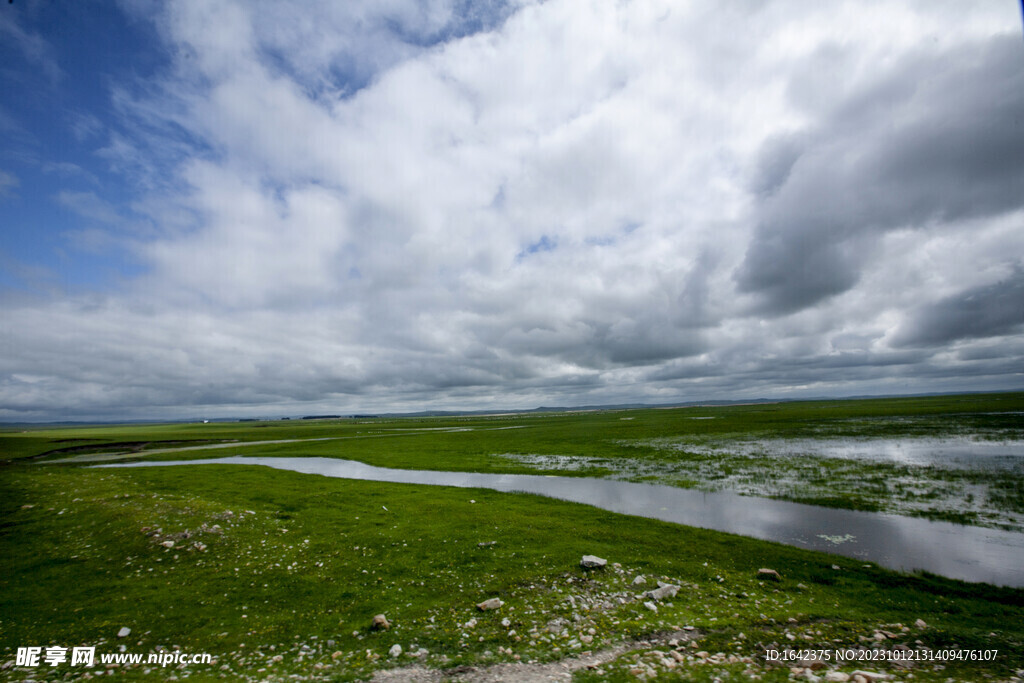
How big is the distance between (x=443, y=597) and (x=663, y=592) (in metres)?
8.03

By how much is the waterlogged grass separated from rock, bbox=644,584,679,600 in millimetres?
329

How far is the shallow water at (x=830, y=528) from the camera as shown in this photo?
59.0ft

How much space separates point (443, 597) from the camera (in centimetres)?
1497

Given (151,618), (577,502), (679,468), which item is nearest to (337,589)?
(151,618)

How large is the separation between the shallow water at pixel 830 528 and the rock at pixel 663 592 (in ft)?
34.2

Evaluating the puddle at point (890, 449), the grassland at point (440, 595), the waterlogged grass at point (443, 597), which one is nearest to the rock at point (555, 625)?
the grassland at point (440, 595)

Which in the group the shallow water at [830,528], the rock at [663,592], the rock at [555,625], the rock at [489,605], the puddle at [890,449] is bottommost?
the puddle at [890,449]

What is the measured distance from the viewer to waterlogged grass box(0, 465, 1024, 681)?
36.3ft

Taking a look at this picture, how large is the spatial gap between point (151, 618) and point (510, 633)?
11949 millimetres

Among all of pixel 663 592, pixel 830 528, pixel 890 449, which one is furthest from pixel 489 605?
pixel 890 449

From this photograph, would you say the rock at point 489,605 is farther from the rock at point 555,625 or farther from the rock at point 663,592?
the rock at point 663,592

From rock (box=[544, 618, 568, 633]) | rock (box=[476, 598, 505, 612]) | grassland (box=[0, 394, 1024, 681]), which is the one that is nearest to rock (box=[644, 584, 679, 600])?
grassland (box=[0, 394, 1024, 681])

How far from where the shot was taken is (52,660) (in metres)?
10.9

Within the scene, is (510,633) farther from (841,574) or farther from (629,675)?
(841,574)
